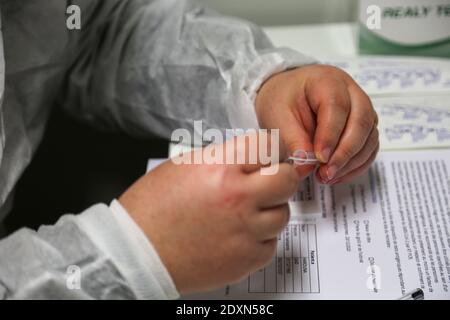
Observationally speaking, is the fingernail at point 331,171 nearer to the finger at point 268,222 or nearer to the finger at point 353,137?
the finger at point 353,137

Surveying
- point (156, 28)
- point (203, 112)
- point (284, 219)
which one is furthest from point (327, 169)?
point (156, 28)

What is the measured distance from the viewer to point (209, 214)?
0.41 m

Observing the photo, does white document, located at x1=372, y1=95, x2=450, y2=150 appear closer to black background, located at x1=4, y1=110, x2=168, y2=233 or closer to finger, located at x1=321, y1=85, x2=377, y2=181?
finger, located at x1=321, y1=85, x2=377, y2=181

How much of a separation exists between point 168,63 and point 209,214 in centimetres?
33

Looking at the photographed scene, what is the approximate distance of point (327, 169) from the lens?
516 millimetres

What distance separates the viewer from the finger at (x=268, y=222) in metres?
0.42

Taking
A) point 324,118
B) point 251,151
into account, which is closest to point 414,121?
point 324,118

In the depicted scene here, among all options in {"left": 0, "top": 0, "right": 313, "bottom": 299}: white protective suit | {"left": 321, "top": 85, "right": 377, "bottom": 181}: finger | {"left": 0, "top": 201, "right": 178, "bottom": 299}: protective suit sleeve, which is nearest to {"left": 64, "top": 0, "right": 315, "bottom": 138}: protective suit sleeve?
{"left": 0, "top": 0, "right": 313, "bottom": 299}: white protective suit

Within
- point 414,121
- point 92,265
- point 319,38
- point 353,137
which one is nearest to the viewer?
point 92,265

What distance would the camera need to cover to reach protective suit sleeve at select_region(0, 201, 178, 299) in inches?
15.9

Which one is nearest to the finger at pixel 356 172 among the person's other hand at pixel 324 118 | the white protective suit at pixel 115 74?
the person's other hand at pixel 324 118

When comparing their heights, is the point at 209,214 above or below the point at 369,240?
above

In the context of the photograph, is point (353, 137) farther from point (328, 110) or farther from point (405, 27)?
point (405, 27)
